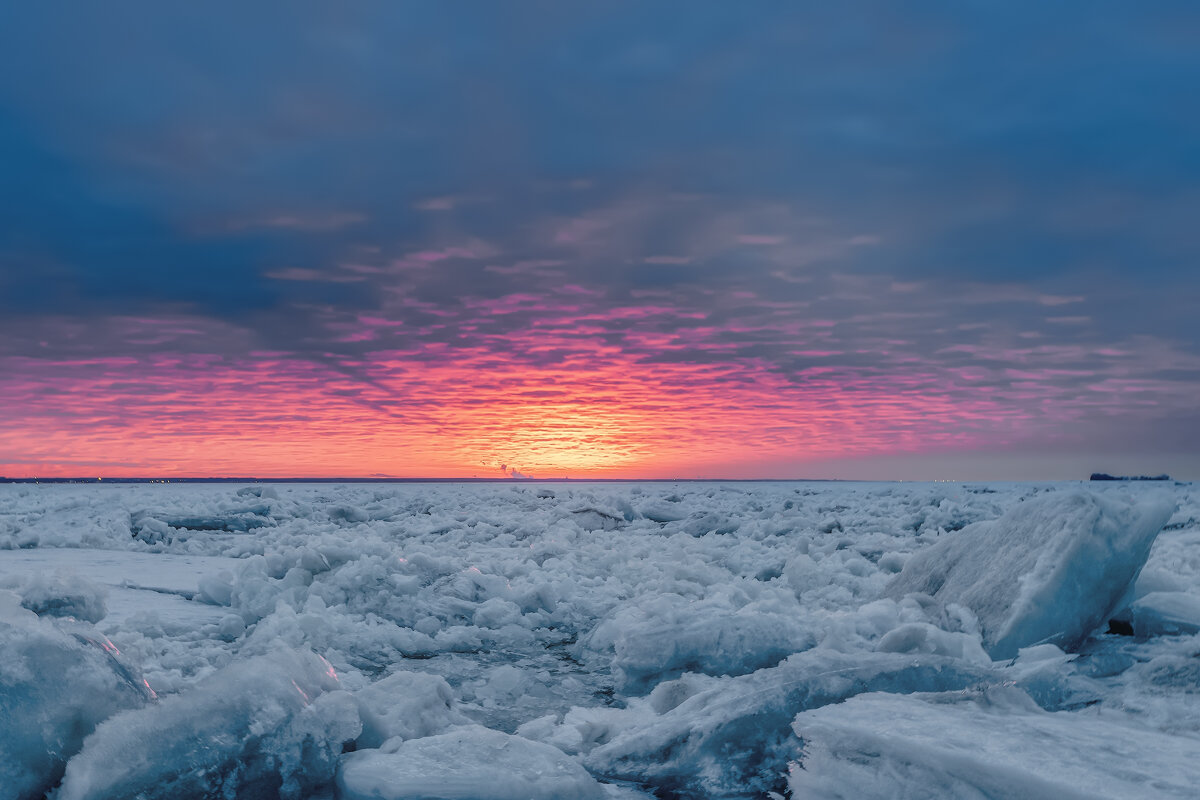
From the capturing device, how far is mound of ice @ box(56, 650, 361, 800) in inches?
74.9

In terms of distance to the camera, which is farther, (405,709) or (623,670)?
(623,670)

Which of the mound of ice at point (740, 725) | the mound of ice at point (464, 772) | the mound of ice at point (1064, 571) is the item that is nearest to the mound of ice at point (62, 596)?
the mound of ice at point (464, 772)

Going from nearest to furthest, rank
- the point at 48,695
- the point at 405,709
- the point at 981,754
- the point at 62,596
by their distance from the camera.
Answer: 1. the point at 981,754
2. the point at 48,695
3. the point at 405,709
4. the point at 62,596

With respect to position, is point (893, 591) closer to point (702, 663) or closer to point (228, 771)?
point (702, 663)

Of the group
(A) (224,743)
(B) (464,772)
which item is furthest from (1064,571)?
(A) (224,743)

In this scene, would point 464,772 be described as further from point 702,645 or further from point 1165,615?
point 1165,615

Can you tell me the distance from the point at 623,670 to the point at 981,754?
2015 millimetres

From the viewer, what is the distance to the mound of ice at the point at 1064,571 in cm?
356

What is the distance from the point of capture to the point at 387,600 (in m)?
5.01

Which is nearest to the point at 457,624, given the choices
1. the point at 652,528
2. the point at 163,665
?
the point at 163,665

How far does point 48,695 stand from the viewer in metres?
2.04

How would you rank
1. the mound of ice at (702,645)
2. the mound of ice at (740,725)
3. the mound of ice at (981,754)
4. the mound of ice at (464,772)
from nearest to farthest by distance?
1. the mound of ice at (981,754)
2. the mound of ice at (464,772)
3. the mound of ice at (740,725)
4. the mound of ice at (702,645)

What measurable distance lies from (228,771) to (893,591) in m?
4.04

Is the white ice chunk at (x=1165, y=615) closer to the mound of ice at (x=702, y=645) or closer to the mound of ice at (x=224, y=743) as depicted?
the mound of ice at (x=702, y=645)
